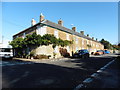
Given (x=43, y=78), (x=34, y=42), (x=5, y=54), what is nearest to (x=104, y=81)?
(x=43, y=78)

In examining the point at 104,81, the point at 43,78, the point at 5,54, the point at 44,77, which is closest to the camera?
the point at 104,81

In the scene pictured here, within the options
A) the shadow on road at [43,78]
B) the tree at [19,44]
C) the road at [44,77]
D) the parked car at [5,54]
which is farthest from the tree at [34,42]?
the shadow on road at [43,78]

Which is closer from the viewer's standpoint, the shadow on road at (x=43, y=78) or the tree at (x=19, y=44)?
the shadow on road at (x=43, y=78)

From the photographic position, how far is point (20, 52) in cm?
2484

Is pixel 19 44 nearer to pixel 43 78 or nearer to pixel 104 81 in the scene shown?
pixel 43 78

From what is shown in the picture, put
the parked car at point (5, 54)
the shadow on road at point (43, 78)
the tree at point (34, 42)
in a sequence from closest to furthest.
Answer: the shadow on road at point (43, 78), the parked car at point (5, 54), the tree at point (34, 42)

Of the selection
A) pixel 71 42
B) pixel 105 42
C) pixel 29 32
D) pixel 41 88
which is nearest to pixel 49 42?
pixel 29 32

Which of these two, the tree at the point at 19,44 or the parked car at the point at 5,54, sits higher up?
the tree at the point at 19,44

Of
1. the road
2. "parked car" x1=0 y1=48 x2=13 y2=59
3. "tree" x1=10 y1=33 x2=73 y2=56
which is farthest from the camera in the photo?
"tree" x1=10 y1=33 x2=73 y2=56

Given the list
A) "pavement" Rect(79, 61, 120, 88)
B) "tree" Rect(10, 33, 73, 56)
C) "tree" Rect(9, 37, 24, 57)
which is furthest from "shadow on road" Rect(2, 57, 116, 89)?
"tree" Rect(9, 37, 24, 57)

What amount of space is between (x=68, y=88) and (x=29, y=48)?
65.8ft

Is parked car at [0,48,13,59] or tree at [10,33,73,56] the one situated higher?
tree at [10,33,73,56]

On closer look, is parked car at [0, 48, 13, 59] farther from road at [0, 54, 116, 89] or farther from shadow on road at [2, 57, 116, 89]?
shadow on road at [2, 57, 116, 89]

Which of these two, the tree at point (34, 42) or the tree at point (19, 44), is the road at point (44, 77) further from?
the tree at point (19, 44)
